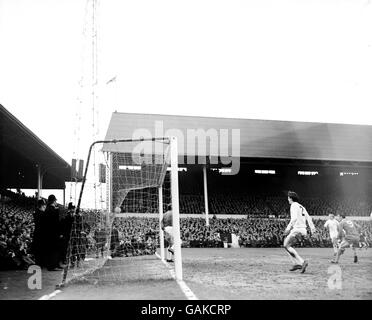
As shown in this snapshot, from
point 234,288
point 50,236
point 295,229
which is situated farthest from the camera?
point 50,236

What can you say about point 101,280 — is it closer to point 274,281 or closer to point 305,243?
point 274,281

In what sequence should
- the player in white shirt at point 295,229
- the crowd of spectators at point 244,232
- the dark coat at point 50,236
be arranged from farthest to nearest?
the crowd of spectators at point 244,232 < the dark coat at point 50,236 < the player in white shirt at point 295,229

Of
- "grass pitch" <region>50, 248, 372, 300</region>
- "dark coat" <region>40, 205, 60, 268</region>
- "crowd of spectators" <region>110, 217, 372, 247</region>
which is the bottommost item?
"crowd of spectators" <region>110, 217, 372, 247</region>

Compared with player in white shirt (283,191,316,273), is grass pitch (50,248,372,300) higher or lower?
lower

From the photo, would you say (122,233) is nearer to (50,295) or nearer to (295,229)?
(295,229)

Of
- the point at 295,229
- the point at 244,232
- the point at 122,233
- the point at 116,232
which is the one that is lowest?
the point at 244,232

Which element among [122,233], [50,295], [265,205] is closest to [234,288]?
[50,295]

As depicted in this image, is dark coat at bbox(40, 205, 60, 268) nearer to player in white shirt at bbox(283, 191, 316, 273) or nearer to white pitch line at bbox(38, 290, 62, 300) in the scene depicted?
white pitch line at bbox(38, 290, 62, 300)

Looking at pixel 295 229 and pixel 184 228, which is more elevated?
pixel 295 229

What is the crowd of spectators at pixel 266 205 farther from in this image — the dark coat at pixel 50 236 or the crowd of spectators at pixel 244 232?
the dark coat at pixel 50 236

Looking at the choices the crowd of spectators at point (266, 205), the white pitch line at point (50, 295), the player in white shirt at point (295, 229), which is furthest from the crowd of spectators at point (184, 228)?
the player in white shirt at point (295, 229)

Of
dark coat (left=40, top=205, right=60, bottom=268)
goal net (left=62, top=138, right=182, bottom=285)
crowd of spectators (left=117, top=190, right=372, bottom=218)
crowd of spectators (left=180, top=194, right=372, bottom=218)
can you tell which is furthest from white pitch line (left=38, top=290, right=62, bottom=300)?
crowd of spectators (left=180, top=194, right=372, bottom=218)

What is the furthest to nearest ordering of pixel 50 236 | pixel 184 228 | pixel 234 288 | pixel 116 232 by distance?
1. pixel 184 228
2. pixel 116 232
3. pixel 50 236
4. pixel 234 288
